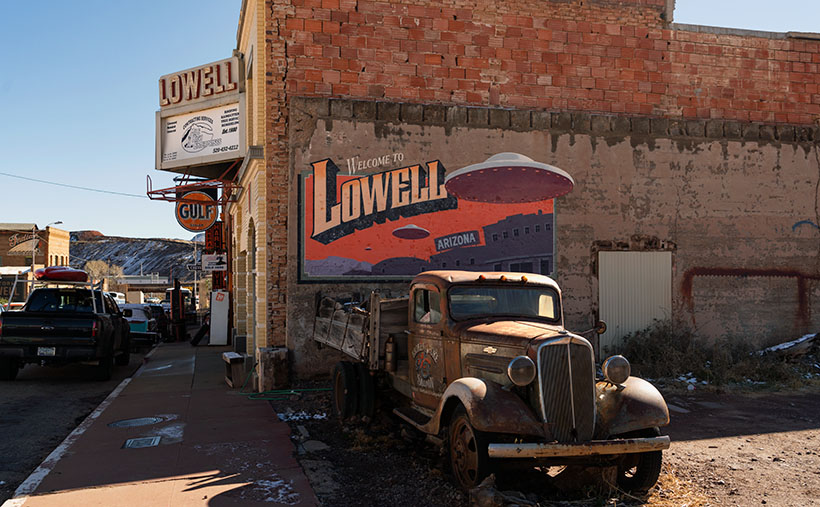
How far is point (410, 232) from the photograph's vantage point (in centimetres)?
1210

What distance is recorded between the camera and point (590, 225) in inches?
516

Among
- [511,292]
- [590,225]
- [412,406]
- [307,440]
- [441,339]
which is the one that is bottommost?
[307,440]

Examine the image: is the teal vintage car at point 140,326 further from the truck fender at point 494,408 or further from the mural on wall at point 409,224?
the truck fender at point 494,408

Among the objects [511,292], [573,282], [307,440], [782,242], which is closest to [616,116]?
[573,282]

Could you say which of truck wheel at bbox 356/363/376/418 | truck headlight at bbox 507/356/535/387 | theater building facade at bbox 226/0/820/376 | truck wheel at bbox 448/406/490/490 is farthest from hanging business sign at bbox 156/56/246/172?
truck headlight at bbox 507/356/535/387

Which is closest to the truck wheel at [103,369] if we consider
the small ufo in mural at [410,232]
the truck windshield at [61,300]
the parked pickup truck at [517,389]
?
the truck windshield at [61,300]

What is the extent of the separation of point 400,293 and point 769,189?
29.1 ft

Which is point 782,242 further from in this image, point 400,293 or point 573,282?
point 400,293

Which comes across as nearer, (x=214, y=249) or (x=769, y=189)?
(x=769, y=189)

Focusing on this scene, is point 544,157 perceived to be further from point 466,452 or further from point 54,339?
point 54,339

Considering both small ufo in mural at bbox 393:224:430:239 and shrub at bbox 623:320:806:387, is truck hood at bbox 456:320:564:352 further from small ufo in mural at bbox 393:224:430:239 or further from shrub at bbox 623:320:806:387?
shrub at bbox 623:320:806:387

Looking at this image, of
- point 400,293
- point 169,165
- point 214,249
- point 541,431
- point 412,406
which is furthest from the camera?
point 214,249

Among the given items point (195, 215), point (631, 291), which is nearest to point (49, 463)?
point (631, 291)

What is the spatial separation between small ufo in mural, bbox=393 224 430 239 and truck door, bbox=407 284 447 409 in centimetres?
462
